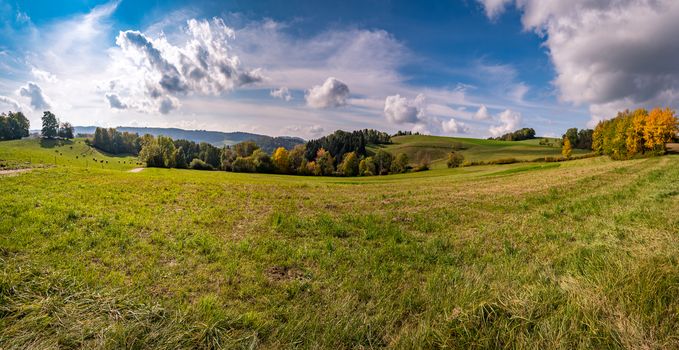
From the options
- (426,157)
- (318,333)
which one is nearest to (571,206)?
(318,333)

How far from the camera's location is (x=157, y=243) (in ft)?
27.0

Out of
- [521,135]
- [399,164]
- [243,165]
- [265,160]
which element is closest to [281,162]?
[265,160]

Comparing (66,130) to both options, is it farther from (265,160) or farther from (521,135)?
(521,135)

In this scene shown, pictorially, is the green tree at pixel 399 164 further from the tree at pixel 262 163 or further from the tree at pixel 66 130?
the tree at pixel 66 130

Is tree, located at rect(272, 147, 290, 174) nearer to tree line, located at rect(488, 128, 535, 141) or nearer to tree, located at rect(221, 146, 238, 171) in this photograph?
tree, located at rect(221, 146, 238, 171)

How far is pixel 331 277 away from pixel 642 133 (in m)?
87.8

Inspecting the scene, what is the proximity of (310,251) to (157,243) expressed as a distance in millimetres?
4606

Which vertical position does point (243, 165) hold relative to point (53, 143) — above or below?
below

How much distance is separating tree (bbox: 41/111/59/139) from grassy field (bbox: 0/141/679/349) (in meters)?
181

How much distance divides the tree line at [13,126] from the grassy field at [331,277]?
178 meters

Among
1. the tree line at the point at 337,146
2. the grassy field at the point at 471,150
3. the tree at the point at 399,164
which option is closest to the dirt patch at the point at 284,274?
the tree at the point at 399,164

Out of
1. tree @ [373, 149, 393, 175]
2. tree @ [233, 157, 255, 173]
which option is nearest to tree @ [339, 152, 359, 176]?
tree @ [373, 149, 393, 175]

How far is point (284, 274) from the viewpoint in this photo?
6.62 m

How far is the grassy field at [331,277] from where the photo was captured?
335cm
